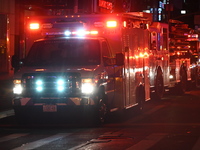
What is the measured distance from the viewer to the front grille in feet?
42.5

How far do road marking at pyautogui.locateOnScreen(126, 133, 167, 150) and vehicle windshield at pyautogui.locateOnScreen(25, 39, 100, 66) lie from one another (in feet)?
9.35

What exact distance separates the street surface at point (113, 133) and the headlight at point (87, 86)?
890mm

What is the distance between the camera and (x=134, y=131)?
487 inches

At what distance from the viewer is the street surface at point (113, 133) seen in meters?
10.3

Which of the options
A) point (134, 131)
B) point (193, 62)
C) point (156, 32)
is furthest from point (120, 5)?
point (134, 131)

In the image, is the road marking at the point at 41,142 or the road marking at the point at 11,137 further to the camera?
the road marking at the point at 11,137

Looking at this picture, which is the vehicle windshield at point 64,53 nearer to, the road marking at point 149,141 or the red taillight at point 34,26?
the red taillight at point 34,26

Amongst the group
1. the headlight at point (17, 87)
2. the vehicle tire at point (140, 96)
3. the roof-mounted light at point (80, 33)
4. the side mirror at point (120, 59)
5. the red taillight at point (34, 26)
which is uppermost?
the red taillight at point (34, 26)

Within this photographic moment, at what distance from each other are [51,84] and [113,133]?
2.09 metres

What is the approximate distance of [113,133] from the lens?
12.0 m

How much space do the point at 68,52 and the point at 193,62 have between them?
602 inches

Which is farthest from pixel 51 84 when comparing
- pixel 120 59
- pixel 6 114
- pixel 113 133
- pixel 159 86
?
pixel 159 86

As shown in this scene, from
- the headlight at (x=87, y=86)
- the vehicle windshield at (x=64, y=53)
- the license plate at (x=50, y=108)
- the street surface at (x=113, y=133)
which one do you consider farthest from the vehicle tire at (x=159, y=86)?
the license plate at (x=50, y=108)

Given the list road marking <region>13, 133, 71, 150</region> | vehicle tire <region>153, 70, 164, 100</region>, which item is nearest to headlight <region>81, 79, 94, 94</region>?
road marking <region>13, 133, 71, 150</region>
